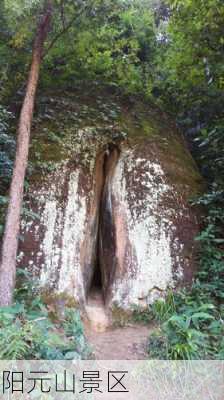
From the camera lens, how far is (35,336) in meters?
4.55

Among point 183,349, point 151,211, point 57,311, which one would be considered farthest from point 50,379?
point 151,211

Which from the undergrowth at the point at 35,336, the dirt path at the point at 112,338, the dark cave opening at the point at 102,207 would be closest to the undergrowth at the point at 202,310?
the dirt path at the point at 112,338

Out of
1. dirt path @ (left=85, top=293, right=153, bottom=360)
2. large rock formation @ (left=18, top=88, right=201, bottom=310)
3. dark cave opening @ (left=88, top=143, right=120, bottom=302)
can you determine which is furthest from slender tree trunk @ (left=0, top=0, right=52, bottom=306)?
dark cave opening @ (left=88, top=143, right=120, bottom=302)

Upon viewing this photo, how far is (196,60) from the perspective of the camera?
978 centimetres

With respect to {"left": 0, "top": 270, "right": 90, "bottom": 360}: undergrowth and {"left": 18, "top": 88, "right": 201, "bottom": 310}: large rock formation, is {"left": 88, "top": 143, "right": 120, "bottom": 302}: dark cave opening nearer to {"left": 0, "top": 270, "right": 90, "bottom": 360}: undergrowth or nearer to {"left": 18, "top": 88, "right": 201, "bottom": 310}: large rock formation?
{"left": 18, "top": 88, "right": 201, "bottom": 310}: large rock formation

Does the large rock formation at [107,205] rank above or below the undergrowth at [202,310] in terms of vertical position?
above

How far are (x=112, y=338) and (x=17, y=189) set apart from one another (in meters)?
3.13

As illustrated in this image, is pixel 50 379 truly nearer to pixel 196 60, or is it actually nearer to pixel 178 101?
pixel 196 60

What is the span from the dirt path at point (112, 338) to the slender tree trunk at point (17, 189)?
67.8 inches

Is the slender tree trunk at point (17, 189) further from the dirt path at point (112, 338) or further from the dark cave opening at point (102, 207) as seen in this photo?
the dark cave opening at point (102, 207)

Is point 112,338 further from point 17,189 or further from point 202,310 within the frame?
point 17,189

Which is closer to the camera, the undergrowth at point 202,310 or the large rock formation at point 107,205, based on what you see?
the undergrowth at point 202,310

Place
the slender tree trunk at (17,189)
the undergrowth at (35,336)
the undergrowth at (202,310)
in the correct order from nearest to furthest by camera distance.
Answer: the undergrowth at (35,336) < the undergrowth at (202,310) < the slender tree trunk at (17,189)

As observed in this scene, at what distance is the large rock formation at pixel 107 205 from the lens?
7.32 meters
